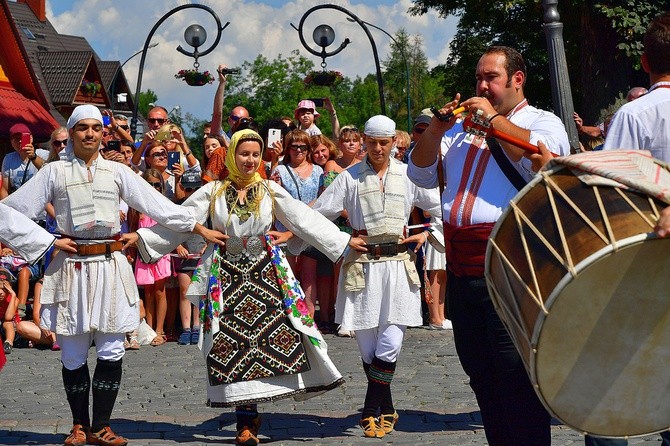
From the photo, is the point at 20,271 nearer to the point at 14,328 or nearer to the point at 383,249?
the point at 14,328

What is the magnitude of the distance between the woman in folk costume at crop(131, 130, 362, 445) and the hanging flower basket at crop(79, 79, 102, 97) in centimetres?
4455

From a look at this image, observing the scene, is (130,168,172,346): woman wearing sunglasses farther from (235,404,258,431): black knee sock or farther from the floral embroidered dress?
(235,404,258,431): black knee sock

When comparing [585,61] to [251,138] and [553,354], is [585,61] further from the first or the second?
[553,354]

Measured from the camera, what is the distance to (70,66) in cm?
5244

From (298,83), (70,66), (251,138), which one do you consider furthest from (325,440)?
(298,83)

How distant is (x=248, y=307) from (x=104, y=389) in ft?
3.33

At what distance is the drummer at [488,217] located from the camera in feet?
17.1

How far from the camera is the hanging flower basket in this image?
5094 centimetres

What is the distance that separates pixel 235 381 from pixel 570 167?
365 centimetres

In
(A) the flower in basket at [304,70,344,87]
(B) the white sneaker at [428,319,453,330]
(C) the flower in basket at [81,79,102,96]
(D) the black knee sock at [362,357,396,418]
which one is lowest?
(D) the black knee sock at [362,357,396,418]

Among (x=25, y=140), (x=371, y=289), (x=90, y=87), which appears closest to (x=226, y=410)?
(x=371, y=289)

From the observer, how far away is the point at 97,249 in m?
7.36

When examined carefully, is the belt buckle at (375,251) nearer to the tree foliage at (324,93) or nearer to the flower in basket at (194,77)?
the flower in basket at (194,77)

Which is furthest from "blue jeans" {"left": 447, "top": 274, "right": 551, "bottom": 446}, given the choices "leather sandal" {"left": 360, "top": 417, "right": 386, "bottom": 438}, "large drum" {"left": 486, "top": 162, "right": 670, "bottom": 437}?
"leather sandal" {"left": 360, "top": 417, "right": 386, "bottom": 438}
